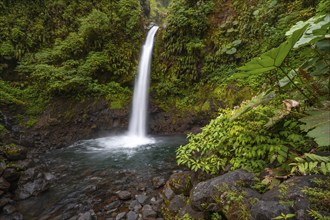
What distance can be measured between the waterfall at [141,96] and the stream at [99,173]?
0.98 metres

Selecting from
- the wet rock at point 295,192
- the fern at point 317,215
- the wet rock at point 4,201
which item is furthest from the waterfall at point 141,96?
→ the fern at point 317,215

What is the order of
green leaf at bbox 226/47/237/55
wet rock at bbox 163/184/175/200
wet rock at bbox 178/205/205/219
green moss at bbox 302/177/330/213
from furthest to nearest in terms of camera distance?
green leaf at bbox 226/47/237/55 < wet rock at bbox 163/184/175/200 < wet rock at bbox 178/205/205/219 < green moss at bbox 302/177/330/213

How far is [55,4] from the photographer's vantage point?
11781 millimetres

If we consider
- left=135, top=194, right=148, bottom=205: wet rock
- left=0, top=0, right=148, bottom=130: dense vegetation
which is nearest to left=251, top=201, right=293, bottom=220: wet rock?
left=135, top=194, right=148, bottom=205: wet rock

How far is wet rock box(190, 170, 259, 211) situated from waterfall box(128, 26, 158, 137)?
769 centimetres

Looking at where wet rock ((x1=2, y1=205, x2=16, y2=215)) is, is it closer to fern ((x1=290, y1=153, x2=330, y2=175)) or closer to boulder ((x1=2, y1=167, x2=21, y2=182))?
boulder ((x1=2, y1=167, x2=21, y2=182))

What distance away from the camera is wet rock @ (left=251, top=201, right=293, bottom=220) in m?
1.95

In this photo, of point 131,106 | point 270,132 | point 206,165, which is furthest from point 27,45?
point 270,132

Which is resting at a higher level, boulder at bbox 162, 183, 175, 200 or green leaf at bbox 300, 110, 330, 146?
green leaf at bbox 300, 110, 330, 146

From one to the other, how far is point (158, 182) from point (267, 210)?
3670 millimetres

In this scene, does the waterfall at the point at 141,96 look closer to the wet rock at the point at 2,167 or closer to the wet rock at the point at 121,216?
the wet rock at the point at 2,167

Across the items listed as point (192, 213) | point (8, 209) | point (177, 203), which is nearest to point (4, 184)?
point (8, 209)

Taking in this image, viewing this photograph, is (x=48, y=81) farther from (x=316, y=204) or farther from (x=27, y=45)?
(x=316, y=204)

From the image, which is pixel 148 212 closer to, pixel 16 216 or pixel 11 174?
pixel 16 216
